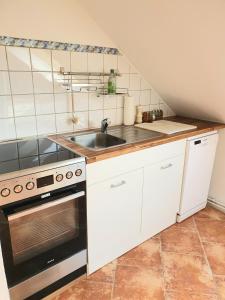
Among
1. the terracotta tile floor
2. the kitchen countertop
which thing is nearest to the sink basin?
the kitchen countertop

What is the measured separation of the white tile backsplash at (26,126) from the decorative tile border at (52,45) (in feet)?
1.59

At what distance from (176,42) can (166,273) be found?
5.28 feet

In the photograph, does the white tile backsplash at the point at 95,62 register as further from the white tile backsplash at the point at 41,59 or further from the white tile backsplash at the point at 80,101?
the white tile backsplash at the point at 41,59

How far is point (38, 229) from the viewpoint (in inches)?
53.0

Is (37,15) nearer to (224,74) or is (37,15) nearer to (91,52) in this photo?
(91,52)

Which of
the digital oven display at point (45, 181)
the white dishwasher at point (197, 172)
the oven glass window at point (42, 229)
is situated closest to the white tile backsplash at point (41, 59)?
the digital oven display at point (45, 181)

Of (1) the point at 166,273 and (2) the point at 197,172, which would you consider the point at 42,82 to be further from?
(1) the point at 166,273

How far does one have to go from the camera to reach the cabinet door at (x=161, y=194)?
5.94ft

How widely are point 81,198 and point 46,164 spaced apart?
319 millimetres

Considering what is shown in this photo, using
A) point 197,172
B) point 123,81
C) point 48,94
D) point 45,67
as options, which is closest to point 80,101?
point 48,94

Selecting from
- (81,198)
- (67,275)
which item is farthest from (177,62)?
(67,275)

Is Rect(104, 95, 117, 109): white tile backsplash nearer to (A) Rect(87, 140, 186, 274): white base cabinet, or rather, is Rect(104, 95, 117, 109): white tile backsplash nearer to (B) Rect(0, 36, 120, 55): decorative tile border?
(B) Rect(0, 36, 120, 55): decorative tile border

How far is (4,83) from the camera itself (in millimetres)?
1544

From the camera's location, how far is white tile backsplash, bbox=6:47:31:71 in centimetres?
152
